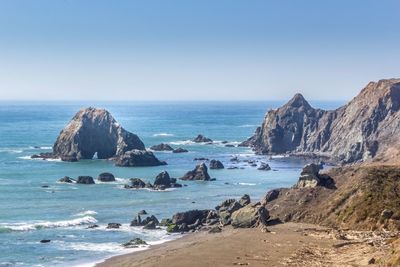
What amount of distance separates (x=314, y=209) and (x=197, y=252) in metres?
20.5

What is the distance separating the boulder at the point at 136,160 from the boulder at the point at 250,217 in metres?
72.8

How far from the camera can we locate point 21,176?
127375mm

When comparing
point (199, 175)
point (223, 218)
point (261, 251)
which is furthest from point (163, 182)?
point (261, 251)

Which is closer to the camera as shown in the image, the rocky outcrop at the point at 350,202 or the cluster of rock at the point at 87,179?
the rocky outcrop at the point at 350,202

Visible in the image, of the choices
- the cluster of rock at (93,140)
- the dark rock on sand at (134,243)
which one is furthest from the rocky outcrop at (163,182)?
the dark rock on sand at (134,243)

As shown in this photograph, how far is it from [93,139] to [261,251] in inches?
4383

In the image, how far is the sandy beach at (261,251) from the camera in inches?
2116

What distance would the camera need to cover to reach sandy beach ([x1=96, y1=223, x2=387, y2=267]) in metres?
53.8

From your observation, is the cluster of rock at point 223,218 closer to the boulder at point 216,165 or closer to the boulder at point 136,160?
the boulder at point 216,165

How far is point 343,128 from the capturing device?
174 meters

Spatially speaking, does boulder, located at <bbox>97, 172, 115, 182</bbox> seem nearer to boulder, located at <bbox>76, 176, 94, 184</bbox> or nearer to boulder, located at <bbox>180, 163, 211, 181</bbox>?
boulder, located at <bbox>76, 176, 94, 184</bbox>

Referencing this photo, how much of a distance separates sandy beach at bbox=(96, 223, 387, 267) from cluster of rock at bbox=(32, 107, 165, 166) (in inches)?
3599

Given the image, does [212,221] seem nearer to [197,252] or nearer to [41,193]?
[197,252]

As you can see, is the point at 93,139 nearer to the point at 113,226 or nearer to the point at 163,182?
the point at 163,182
